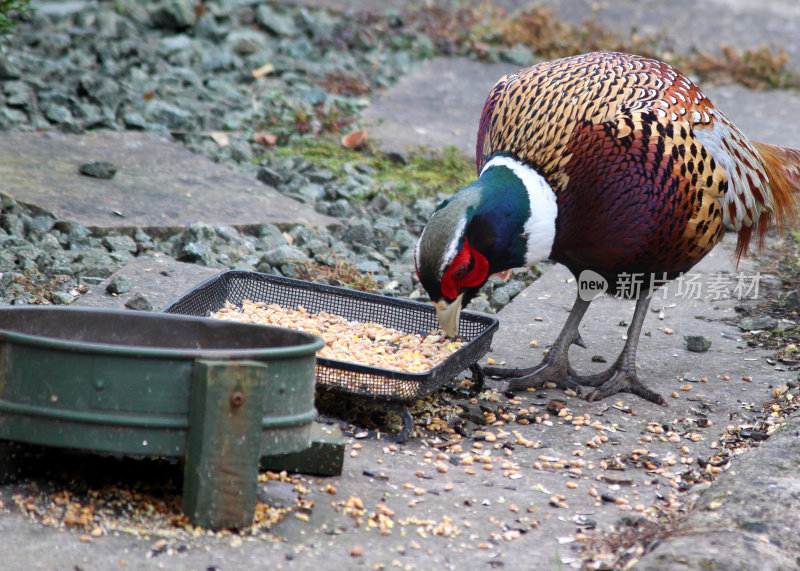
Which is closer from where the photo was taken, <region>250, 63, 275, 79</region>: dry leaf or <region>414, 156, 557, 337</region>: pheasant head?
<region>414, 156, 557, 337</region>: pheasant head

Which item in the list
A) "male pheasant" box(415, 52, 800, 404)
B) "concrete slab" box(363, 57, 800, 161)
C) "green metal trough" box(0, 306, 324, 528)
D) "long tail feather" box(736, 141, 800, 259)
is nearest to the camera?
"green metal trough" box(0, 306, 324, 528)

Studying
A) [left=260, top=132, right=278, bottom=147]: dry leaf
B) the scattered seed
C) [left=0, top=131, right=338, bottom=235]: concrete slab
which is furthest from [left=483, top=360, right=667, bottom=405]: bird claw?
[left=260, top=132, right=278, bottom=147]: dry leaf

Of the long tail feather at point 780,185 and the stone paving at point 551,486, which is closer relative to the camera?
the stone paving at point 551,486

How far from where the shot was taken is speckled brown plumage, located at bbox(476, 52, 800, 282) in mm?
3350

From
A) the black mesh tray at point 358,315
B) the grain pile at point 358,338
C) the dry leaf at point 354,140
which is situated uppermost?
the dry leaf at point 354,140

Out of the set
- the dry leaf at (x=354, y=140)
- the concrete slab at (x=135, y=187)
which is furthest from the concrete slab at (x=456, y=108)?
the concrete slab at (x=135, y=187)

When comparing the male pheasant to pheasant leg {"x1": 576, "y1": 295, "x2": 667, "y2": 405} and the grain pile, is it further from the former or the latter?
the grain pile

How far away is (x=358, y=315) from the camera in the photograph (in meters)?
3.73

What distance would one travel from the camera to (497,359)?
12.9 ft

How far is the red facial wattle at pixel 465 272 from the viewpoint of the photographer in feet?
10.0

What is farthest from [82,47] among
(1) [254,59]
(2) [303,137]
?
(2) [303,137]

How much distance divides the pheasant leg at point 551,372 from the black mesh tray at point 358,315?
0.29m

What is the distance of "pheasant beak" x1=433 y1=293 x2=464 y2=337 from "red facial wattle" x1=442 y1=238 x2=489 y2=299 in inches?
1.2

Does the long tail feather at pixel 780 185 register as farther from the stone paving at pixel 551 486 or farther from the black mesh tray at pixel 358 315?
the black mesh tray at pixel 358 315
